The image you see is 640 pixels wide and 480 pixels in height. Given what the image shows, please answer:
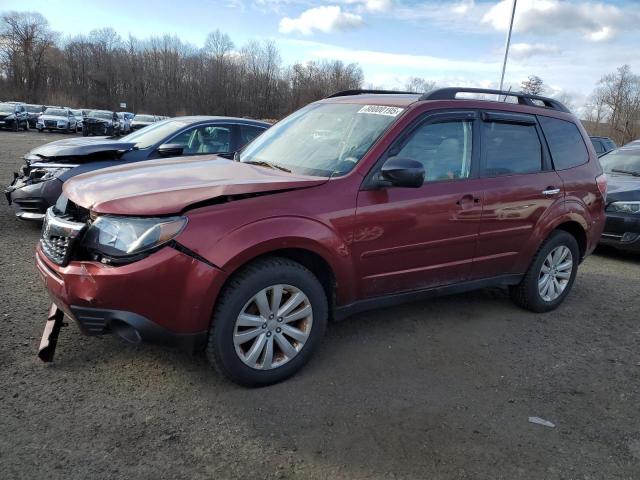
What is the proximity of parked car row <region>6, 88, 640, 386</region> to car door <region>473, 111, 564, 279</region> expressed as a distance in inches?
0.5

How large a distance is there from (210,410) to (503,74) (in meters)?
14.6

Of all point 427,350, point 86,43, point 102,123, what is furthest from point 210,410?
point 86,43

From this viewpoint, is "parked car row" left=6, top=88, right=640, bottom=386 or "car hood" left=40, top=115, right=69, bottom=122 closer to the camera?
"parked car row" left=6, top=88, right=640, bottom=386

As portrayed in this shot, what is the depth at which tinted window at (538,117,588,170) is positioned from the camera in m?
4.73

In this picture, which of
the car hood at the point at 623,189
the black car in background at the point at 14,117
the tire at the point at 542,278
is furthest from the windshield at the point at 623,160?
the black car in background at the point at 14,117

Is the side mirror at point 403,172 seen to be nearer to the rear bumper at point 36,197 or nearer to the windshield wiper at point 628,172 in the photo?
the rear bumper at point 36,197

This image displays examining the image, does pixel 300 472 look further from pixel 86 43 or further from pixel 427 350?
pixel 86 43

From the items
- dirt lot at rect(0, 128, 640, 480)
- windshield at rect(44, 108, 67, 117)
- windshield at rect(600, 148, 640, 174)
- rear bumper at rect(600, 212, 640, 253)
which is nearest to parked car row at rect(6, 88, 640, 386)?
dirt lot at rect(0, 128, 640, 480)

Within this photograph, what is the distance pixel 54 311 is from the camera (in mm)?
3500

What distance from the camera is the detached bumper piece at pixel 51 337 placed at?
330cm

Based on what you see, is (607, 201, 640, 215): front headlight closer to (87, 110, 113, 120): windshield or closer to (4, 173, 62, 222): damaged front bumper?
(4, 173, 62, 222): damaged front bumper

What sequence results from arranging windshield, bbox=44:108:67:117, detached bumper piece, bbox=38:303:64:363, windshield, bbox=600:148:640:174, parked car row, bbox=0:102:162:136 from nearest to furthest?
detached bumper piece, bbox=38:303:64:363, windshield, bbox=600:148:640:174, parked car row, bbox=0:102:162:136, windshield, bbox=44:108:67:117

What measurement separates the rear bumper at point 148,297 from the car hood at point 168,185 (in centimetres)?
31

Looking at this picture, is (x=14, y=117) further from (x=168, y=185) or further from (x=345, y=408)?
(x=345, y=408)
